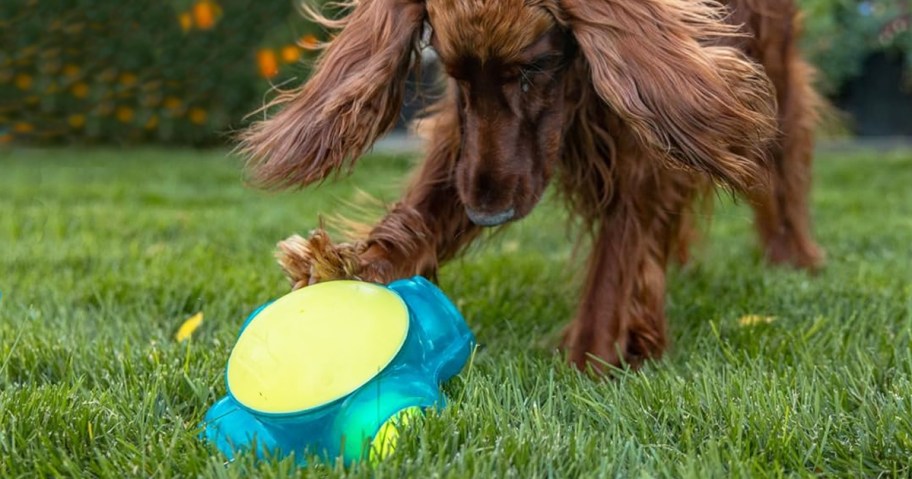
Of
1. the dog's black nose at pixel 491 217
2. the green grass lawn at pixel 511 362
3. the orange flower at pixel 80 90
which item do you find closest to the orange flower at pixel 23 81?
the orange flower at pixel 80 90

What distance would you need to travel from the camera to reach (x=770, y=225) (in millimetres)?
3775

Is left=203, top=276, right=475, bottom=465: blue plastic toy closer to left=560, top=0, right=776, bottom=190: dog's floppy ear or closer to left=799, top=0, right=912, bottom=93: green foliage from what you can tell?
left=560, top=0, right=776, bottom=190: dog's floppy ear

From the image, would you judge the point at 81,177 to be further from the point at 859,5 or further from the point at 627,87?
the point at 859,5

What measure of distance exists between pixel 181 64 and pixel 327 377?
18.2 ft

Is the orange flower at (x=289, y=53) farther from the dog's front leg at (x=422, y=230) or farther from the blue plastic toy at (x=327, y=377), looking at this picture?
the blue plastic toy at (x=327, y=377)

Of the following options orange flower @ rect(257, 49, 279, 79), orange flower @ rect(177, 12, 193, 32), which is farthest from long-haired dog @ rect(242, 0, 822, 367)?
orange flower @ rect(257, 49, 279, 79)

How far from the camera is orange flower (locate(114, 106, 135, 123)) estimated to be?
7.68 m

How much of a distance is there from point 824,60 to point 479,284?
19.4 feet

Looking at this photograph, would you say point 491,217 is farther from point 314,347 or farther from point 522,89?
point 314,347

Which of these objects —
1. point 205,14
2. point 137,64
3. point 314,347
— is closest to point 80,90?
point 137,64

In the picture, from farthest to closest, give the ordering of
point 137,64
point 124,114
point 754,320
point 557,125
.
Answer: point 124,114 → point 137,64 → point 754,320 → point 557,125

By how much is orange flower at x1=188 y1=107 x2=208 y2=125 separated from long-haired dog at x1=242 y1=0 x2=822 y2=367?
6.16 metres

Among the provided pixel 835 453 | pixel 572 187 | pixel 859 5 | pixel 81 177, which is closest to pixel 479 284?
pixel 572 187

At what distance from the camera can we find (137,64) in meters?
6.37
